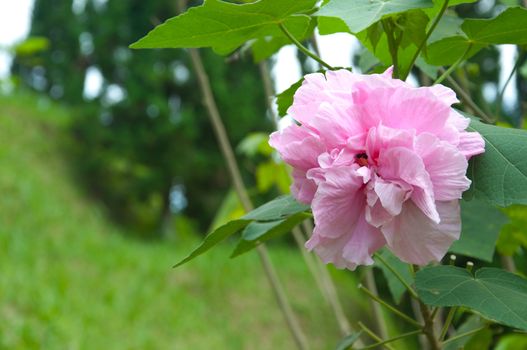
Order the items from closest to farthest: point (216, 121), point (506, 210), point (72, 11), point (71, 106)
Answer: point (506, 210) < point (216, 121) < point (71, 106) < point (72, 11)

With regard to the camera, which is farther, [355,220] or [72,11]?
[72,11]

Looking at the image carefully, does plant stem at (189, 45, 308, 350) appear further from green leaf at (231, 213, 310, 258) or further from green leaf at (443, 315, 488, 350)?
green leaf at (231, 213, 310, 258)

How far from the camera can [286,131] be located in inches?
16.5

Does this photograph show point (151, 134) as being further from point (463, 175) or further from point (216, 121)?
point (463, 175)

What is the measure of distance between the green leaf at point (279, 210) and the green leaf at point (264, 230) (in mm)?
15

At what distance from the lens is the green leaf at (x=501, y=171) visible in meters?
0.40

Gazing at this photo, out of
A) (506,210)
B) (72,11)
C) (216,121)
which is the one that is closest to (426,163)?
(506,210)

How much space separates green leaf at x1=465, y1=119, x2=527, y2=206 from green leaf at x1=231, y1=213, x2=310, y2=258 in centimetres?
15

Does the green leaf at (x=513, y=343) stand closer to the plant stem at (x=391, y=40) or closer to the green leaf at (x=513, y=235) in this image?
the green leaf at (x=513, y=235)

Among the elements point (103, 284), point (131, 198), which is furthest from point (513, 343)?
point (131, 198)

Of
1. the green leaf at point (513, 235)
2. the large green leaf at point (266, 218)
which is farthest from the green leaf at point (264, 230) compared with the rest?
the green leaf at point (513, 235)

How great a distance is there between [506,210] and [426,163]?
1.60 ft

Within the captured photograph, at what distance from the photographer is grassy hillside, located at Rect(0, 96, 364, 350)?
10.1ft

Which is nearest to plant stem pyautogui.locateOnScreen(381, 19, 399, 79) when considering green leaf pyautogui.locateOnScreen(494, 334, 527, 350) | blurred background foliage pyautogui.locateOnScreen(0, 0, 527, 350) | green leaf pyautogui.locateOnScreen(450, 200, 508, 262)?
green leaf pyautogui.locateOnScreen(450, 200, 508, 262)
